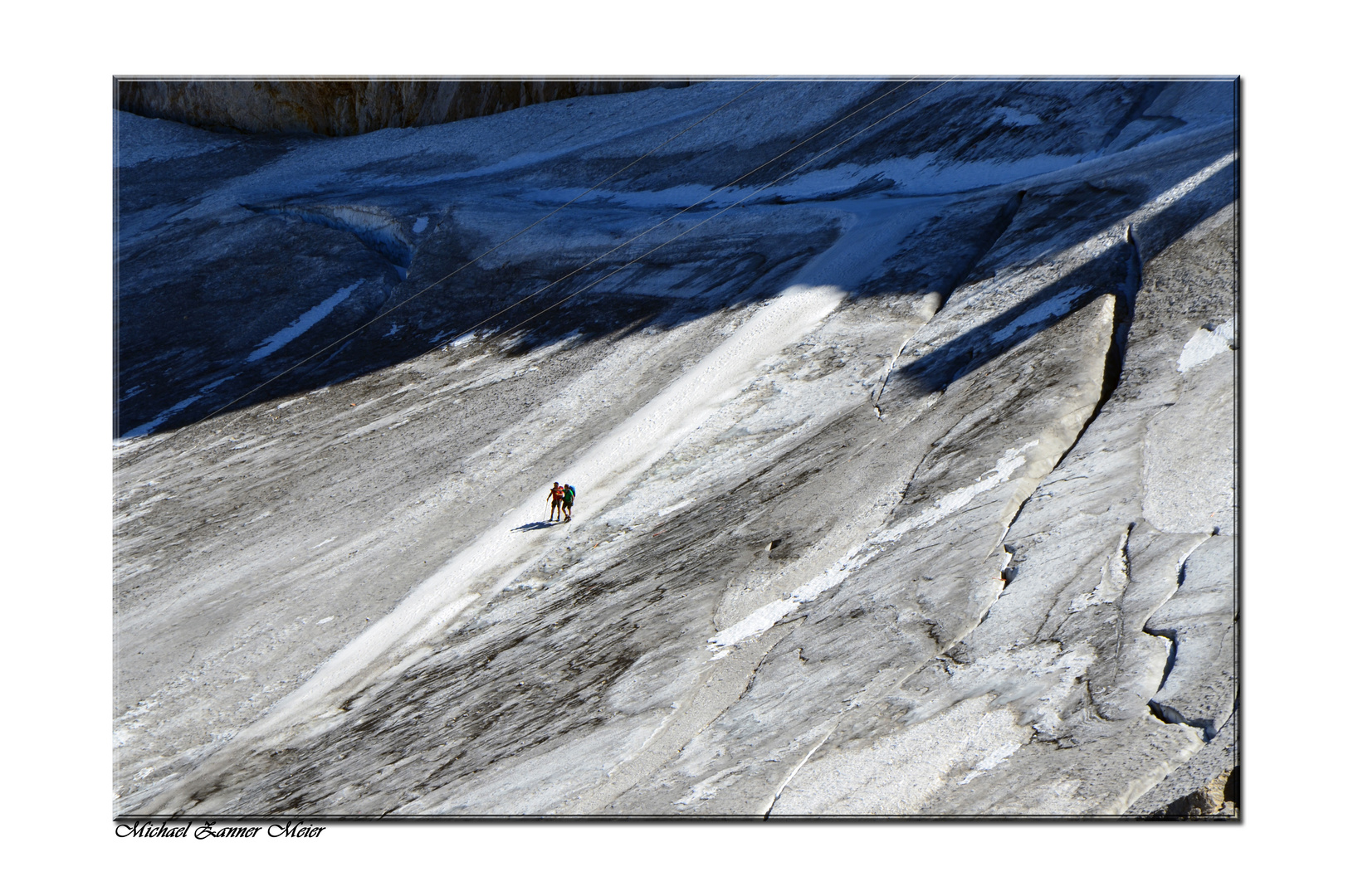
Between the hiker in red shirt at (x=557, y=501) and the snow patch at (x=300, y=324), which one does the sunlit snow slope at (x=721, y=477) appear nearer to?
the snow patch at (x=300, y=324)

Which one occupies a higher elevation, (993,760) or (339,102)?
(339,102)

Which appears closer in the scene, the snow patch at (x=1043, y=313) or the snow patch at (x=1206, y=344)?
the snow patch at (x=1206, y=344)

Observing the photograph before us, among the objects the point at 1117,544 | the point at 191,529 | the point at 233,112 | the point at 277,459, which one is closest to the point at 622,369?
the point at 277,459

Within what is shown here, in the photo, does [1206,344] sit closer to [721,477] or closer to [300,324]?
[721,477]

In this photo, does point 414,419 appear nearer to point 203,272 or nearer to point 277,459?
point 277,459

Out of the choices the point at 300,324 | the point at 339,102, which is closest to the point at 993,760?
the point at 300,324

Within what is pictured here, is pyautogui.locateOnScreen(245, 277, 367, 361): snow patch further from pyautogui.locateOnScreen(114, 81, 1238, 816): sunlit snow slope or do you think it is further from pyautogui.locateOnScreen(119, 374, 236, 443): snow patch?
pyautogui.locateOnScreen(119, 374, 236, 443): snow patch

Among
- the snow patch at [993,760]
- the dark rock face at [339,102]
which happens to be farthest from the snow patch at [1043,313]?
the dark rock face at [339,102]

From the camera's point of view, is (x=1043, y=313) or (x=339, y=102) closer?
(x=1043, y=313)

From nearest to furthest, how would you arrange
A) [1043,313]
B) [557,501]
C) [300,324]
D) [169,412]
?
[557,501]
[1043,313]
[169,412]
[300,324]
